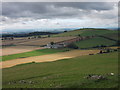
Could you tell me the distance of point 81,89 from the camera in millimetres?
12453

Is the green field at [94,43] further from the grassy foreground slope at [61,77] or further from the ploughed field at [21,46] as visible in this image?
the grassy foreground slope at [61,77]

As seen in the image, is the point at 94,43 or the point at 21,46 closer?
the point at 94,43

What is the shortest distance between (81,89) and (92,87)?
3.62 ft

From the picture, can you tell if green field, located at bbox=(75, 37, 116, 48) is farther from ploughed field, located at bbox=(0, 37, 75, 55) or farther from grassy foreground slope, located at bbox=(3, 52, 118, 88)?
grassy foreground slope, located at bbox=(3, 52, 118, 88)

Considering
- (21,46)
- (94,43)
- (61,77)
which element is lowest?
(61,77)

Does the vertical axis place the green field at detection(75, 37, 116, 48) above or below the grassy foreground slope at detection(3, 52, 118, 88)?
above

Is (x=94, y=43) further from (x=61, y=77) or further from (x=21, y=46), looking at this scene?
(x=61, y=77)

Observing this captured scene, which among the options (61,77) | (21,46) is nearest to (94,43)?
(21,46)

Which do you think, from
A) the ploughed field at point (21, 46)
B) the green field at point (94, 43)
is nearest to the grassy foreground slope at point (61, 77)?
the ploughed field at point (21, 46)

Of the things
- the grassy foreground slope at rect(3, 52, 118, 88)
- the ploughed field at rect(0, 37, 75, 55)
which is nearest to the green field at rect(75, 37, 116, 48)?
the ploughed field at rect(0, 37, 75, 55)

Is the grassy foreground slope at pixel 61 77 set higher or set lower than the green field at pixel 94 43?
lower

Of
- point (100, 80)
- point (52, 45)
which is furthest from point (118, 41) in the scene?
point (100, 80)

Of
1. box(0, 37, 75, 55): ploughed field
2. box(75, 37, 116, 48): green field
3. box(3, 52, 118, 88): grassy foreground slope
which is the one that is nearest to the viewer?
box(3, 52, 118, 88): grassy foreground slope

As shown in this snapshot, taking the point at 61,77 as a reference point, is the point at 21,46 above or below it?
above
